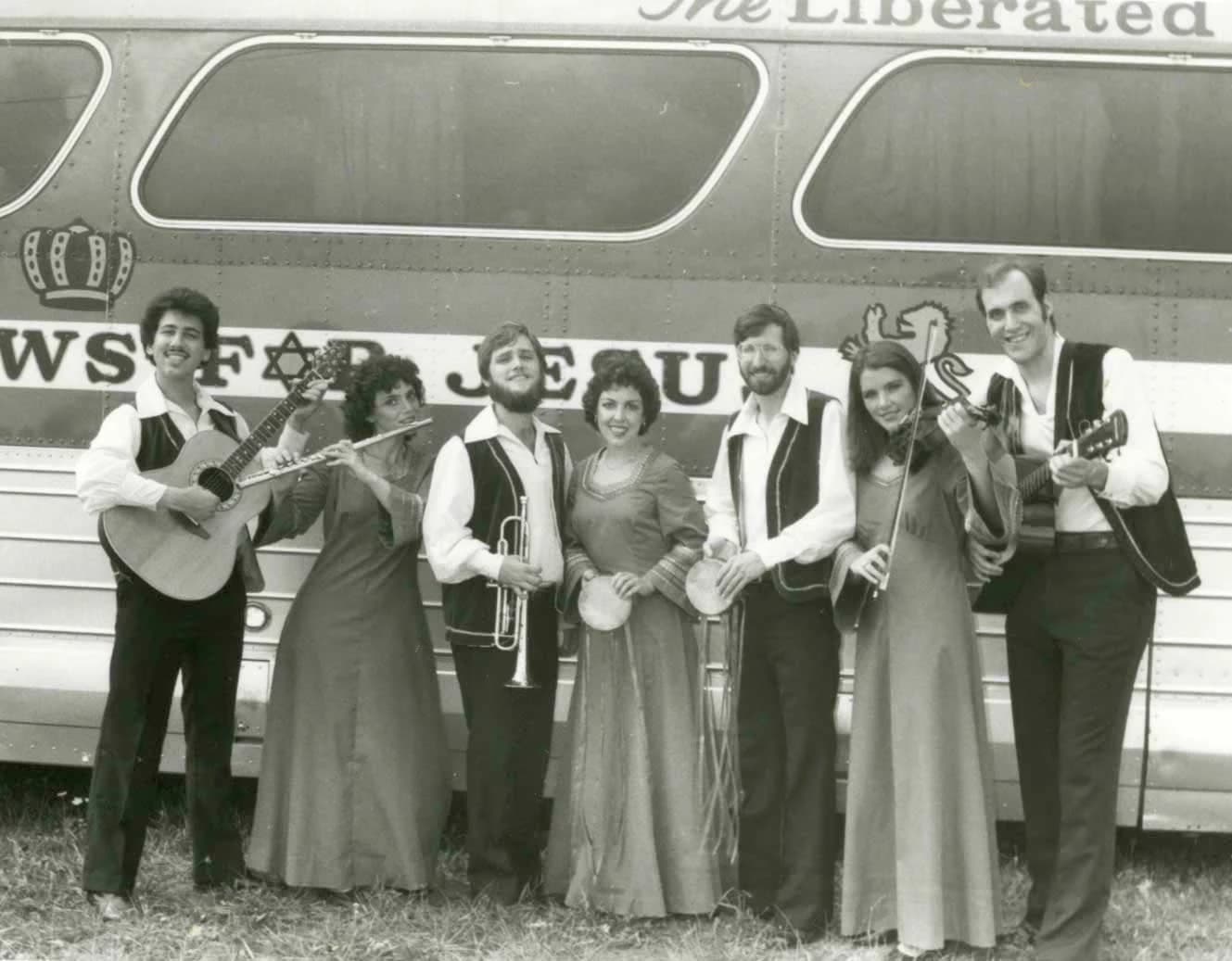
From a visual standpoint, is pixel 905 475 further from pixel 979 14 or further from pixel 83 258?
pixel 83 258

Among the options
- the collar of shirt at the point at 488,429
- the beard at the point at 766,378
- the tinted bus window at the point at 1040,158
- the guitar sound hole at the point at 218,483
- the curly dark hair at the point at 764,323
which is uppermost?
the tinted bus window at the point at 1040,158

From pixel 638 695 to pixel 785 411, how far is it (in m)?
1.02

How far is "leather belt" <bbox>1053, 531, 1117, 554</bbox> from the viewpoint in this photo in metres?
4.38

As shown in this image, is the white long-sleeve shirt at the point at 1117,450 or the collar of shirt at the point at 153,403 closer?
the white long-sleeve shirt at the point at 1117,450

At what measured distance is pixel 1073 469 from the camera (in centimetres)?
406

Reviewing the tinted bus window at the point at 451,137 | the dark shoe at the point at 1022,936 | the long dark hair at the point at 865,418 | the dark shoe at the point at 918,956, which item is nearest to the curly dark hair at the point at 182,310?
the tinted bus window at the point at 451,137

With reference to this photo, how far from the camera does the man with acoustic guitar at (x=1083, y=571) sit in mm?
4320

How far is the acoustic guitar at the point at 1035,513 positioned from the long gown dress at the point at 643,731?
94cm

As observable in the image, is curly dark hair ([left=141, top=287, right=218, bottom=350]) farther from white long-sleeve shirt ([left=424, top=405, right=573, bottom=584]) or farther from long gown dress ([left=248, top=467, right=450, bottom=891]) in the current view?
white long-sleeve shirt ([left=424, top=405, right=573, bottom=584])

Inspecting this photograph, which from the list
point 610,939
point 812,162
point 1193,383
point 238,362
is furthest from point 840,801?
point 238,362

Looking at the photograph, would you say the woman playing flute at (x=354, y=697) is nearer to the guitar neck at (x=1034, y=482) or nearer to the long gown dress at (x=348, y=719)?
the long gown dress at (x=348, y=719)

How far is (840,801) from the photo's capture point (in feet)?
18.4

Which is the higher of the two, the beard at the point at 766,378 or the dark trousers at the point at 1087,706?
the beard at the point at 766,378

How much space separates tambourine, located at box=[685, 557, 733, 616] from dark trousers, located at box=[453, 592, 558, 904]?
501mm
